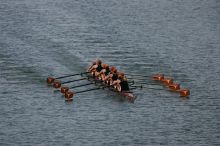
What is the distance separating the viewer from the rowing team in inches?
1543

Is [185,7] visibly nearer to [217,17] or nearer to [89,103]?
[217,17]

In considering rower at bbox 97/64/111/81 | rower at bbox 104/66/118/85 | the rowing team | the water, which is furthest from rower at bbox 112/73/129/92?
rower at bbox 97/64/111/81

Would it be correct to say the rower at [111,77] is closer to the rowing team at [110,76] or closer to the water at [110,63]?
the rowing team at [110,76]

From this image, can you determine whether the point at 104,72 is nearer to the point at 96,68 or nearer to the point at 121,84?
the point at 96,68

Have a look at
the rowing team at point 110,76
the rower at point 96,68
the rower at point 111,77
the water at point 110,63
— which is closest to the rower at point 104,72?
the rowing team at point 110,76

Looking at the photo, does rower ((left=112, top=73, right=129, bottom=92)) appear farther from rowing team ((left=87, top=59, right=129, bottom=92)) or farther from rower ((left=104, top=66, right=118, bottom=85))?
rower ((left=104, top=66, right=118, bottom=85))

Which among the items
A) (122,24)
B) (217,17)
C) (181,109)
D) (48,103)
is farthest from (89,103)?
(217,17)

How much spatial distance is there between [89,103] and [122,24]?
68.0 ft

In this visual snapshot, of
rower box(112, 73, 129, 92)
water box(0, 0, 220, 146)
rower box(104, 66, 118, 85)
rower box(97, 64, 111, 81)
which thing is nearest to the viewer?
water box(0, 0, 220, 146)

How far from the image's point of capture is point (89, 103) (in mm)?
39062

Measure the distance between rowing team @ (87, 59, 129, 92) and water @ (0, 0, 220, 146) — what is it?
83cm

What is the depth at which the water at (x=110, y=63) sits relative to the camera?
35.8 m

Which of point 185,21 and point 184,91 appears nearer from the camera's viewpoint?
point 184,91

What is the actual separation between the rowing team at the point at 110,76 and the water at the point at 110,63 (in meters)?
0.83
